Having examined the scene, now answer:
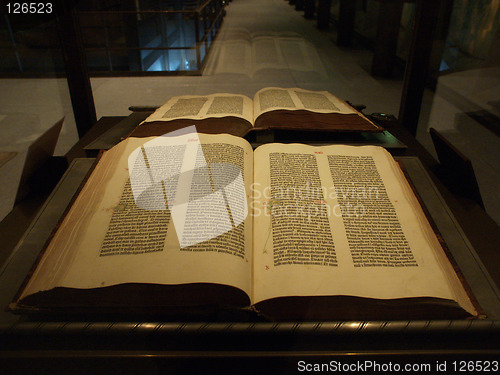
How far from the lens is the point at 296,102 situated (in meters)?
1.09

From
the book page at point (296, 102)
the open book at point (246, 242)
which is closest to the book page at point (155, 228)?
the open book at point (246, 242)

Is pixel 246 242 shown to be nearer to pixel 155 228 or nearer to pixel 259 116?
pixel 155 228

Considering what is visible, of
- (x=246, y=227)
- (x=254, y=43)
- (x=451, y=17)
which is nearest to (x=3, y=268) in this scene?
(x=246, y=227)

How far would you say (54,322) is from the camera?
455mm

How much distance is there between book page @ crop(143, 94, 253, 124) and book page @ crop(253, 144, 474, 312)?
0.27m

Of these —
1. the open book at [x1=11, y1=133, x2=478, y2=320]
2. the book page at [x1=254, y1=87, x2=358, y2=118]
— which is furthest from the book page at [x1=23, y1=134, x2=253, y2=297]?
the book page at [x1=254, y1=87, x2=358, y2=118]

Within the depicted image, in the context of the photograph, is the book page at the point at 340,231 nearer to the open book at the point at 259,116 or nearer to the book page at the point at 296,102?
the open book at the point at 259,116

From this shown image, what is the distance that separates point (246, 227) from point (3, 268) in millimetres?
399

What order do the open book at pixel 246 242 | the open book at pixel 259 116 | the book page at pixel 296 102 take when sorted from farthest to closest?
the book page at pixel 296 102 → the open book at pixel 259 116 → the open book at pixel 246 242

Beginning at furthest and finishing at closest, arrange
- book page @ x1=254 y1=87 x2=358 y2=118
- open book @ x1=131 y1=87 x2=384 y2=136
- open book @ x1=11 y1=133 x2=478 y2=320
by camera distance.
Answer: book page @ x1=254 y1=87 x2=358 y2=118 → open book @ x1=131 y1=87 x2=384 y2=136 → open book @ x1=11 y1=133 x2=478 y2=320

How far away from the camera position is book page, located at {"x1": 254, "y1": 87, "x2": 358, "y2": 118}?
3.40 ft

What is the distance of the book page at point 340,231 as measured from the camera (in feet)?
1.60

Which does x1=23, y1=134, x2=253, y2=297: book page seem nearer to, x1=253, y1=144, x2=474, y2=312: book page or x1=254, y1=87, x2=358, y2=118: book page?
x1=253, y1=144, x2=474, y2=312: book page

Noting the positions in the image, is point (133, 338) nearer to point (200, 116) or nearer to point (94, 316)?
point (94, 316)
